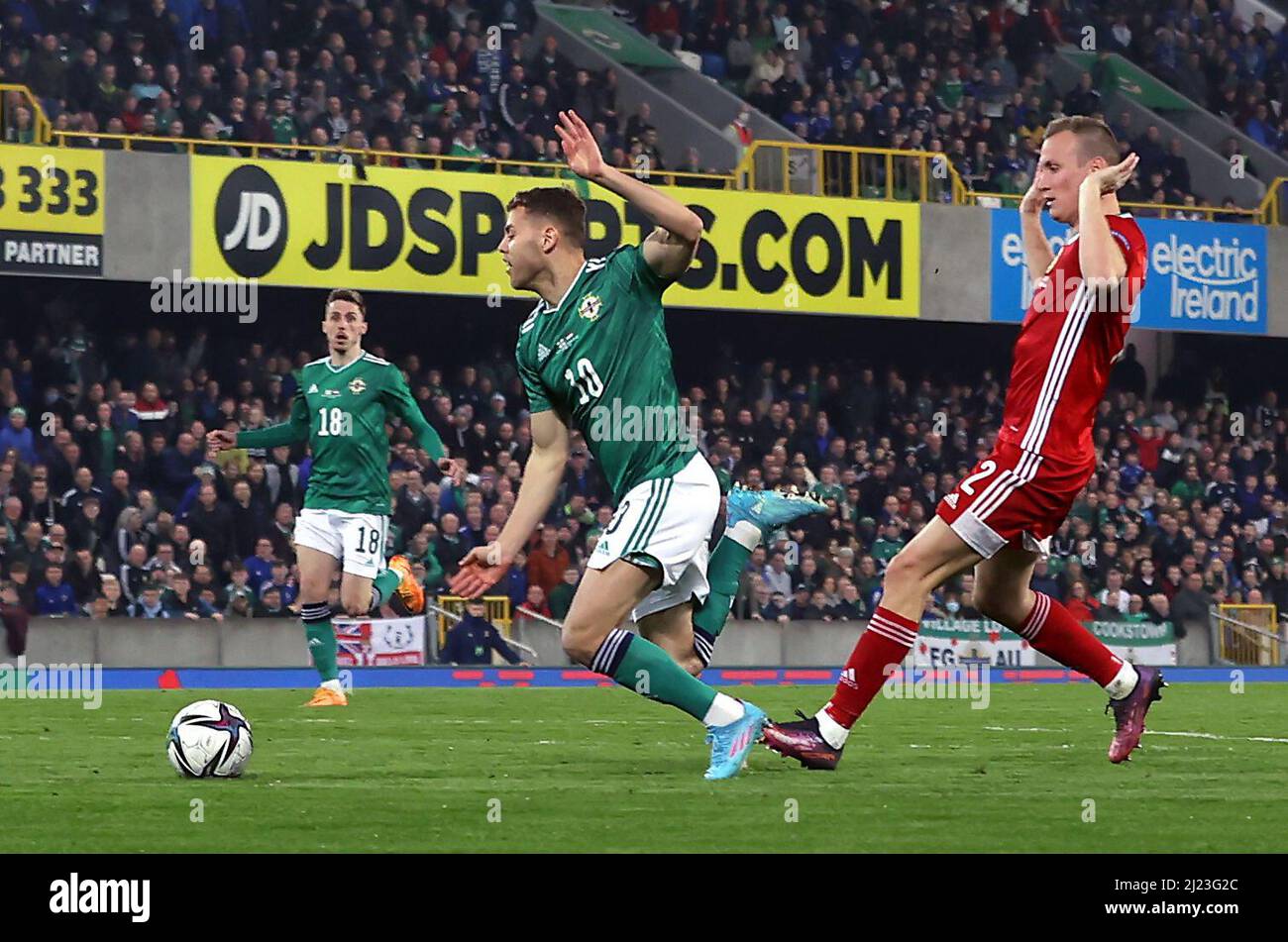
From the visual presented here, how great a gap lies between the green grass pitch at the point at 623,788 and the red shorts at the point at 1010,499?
97cm

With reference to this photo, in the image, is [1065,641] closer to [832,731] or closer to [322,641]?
[832,731]

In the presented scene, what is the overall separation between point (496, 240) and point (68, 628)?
7.69 metres

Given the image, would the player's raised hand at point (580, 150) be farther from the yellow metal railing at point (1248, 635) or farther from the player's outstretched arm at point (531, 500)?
the yellow metal railing at point (1248, 635)

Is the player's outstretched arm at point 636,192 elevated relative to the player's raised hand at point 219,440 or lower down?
elevated

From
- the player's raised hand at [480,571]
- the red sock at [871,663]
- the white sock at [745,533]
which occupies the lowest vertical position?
the red sock at [871,663]

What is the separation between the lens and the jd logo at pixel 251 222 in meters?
24.4

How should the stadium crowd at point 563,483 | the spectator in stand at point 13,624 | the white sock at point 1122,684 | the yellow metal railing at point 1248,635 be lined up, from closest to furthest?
the white sock at point 1122,684 < the spectator in stand at point 13,624 < the stadium crowd at point 563,483 < the yellow metal railing at point 1248,635

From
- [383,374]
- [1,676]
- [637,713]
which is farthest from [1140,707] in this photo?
[1,676]

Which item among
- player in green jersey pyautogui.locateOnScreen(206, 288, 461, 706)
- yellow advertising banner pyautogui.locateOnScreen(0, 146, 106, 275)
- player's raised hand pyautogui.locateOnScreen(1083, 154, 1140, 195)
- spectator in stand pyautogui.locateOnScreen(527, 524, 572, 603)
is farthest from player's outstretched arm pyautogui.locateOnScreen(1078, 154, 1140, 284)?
yellow advertising banner pyautogui.locateOnScreen(0, 146, 106, 275)

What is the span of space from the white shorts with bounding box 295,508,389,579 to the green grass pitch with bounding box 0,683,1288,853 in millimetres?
1311

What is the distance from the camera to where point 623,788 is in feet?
26.6
